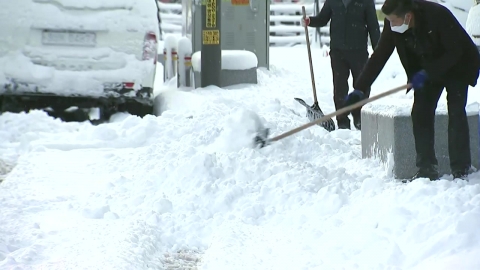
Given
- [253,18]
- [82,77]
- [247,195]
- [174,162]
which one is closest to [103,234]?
[247,195]

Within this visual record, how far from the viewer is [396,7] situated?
5.36 m

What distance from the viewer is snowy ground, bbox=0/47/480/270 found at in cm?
428

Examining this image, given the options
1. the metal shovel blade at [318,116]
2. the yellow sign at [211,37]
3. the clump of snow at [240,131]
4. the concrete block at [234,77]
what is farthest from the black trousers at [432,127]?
the concrete block at [234,77]

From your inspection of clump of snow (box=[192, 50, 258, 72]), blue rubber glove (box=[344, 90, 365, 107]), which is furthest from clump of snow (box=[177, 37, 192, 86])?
blue rubber glove (box=[344, 90, 365, 107])

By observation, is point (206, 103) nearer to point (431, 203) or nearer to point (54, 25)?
point (54, 25)

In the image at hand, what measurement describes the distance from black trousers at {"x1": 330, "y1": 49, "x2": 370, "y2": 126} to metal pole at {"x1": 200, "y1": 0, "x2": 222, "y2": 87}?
9.50 ft

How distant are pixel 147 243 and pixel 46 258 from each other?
23.3 inches

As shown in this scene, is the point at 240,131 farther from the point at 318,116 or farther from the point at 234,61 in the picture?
the point at 234,61

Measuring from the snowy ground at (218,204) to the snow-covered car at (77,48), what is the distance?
89cm

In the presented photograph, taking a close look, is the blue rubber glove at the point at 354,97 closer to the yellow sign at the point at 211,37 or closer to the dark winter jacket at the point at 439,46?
the dark winter jacket at the point at 439,46

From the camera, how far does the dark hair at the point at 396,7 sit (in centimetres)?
536

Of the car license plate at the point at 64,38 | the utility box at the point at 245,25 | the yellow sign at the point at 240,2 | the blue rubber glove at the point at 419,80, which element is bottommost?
the utility box at the point at 245,25

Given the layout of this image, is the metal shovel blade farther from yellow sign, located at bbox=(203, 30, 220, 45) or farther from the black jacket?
yellow sign, located at bbox=(203, 30, 220, 45)

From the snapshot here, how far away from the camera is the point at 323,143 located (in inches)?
292
